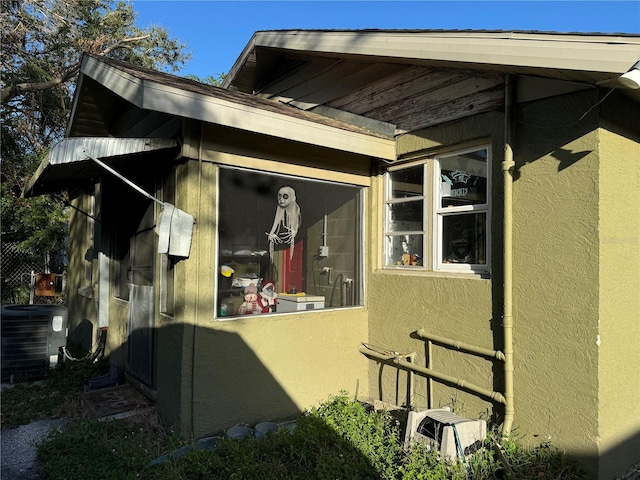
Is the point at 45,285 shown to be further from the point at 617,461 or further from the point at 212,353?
the point at 617,461

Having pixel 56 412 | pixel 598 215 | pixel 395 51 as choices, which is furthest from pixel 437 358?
pixel 56 412

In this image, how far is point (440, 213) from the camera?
A: 437 centimetres

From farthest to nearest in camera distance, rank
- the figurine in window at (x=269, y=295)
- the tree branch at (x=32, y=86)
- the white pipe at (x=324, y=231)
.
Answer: the tree branch at (x=32, y=86) → the white pipe at (x=324, y=231) → the figurine in window at (x=269, y=295)

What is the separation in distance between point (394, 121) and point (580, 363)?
289cm

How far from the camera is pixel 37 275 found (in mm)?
11688

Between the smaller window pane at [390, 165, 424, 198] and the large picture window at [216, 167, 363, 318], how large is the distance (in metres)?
0.42

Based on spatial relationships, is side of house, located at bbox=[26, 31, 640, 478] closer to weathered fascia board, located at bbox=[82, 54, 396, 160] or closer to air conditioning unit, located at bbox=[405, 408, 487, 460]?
weathered fascia board, located at bbox=[82, 54, 396, 160]

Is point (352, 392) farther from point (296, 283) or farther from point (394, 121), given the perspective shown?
point (394, 121)

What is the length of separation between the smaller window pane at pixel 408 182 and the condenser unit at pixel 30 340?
4695 millimetres

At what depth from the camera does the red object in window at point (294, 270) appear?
475 cm

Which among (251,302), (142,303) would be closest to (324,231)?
(251,302)

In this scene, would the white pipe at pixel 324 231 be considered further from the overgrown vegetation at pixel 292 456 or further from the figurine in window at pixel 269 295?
the overgrown vegetation at pixel 292 456

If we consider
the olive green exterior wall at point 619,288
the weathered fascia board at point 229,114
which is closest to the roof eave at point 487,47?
the olive green exterior wall at point 619,288

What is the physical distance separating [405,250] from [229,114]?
2.36m
